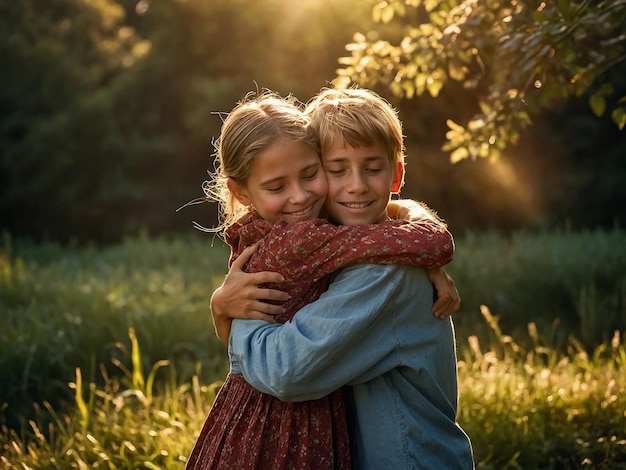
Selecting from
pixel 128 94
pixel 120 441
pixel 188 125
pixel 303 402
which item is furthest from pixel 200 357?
pixel 128 94

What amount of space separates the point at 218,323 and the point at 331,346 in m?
0.50

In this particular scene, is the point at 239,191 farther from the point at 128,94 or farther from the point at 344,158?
the point at 128,94

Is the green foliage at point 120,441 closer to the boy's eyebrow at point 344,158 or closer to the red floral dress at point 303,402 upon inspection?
the red floral dress at point 303,402

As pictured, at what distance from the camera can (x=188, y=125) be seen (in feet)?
45.6

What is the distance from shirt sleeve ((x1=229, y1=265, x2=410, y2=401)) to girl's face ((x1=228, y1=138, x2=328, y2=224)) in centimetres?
→ 25

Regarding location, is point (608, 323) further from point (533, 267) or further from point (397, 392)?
point (397, 392)

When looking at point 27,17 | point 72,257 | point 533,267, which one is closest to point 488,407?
point 533,267

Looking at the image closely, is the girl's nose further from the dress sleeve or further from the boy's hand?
the boy's hand

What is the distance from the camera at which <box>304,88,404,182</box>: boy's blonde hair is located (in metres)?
2.36

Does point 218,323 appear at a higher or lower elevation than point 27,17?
lower

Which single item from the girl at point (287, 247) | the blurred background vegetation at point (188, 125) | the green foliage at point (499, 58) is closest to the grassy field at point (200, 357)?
the green foliage at point (499, 58)

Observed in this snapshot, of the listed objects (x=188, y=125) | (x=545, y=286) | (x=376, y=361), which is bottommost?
(x=545, y=286)

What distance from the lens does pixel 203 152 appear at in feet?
47.3

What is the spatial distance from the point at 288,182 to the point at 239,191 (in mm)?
197
